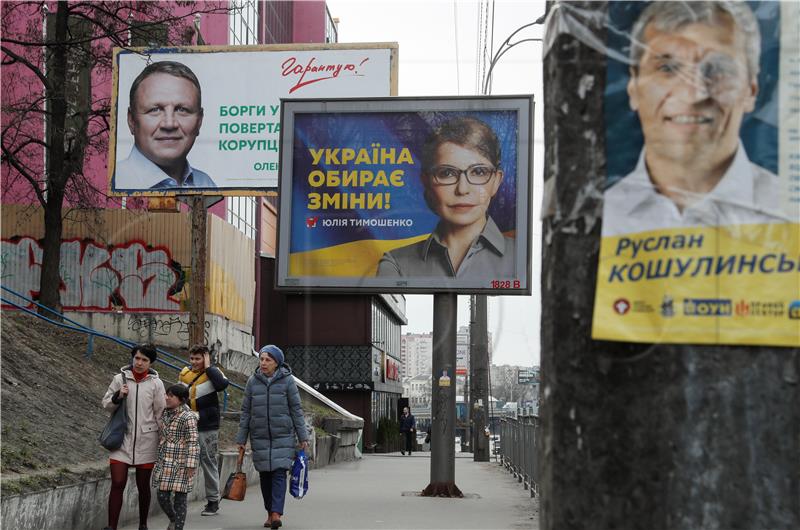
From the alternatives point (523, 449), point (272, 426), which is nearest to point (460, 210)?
point (523, 449)

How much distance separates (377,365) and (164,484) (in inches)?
1478

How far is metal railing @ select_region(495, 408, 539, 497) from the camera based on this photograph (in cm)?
1501

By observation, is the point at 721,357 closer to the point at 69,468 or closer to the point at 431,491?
the point at 69,468

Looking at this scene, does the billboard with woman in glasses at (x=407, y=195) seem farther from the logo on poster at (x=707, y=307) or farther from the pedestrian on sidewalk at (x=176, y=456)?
the logo on poster at (x=707, y=307)

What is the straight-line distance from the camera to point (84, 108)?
24672mm

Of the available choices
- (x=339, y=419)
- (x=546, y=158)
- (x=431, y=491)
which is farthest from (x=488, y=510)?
(x=339, y=419)

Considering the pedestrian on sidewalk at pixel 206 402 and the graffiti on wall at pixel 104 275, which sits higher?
the graffiti on wall at pixel 104 275

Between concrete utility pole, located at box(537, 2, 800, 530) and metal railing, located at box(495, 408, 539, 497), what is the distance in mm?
10226

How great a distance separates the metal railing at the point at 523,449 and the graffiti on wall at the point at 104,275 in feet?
31.5

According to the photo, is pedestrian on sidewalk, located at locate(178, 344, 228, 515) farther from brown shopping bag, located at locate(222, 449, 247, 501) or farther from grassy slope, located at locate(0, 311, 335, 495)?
grassy slope, located at locate(0, 311, 335, 495)

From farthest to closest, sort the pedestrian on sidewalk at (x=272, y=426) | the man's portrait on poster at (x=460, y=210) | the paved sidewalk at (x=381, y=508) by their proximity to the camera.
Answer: the man's portrait on poster at (x=460, y=210) < the paved sidewalk at (x=381, y=508) < the pedestrian on sidewalk at (x=272, y=426)

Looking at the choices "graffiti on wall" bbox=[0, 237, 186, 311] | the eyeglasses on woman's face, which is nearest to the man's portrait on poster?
the eyeglasses on woman's face

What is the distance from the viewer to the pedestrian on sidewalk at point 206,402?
1151 centimetres

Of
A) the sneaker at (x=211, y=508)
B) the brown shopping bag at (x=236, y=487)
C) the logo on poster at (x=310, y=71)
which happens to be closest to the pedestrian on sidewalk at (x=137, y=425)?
the brown shopping bag at (x=236, y=487)
